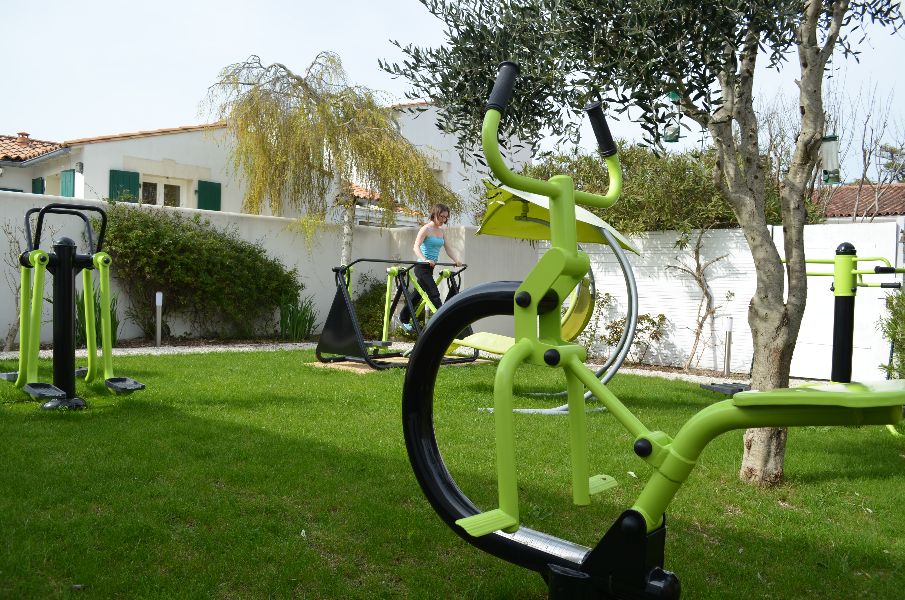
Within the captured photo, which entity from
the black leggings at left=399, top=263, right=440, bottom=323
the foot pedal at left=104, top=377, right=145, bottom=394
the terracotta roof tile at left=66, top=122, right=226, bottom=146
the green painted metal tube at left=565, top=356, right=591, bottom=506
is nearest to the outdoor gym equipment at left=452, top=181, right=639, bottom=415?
the green painted metal tube at left=565, top=356, right=591, bottom=506

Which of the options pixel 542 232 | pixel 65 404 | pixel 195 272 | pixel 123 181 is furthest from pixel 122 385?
pixel 123 181

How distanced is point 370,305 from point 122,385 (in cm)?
715

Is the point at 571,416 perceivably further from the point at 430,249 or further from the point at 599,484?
the point at 430,249

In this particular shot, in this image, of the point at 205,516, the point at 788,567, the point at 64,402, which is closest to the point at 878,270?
the point at 788,567

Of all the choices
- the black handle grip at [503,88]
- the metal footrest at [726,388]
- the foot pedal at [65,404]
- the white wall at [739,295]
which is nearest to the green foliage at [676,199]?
the white wall at [739,295]

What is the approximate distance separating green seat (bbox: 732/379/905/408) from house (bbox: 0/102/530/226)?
11609mm

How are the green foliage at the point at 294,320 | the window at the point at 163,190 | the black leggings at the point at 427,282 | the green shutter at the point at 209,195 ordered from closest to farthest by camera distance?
the black leggings at the point at 427,282, the green foliage at the point at 294,320, the window at the point at 163,190, the green shutter at the point at 209,195

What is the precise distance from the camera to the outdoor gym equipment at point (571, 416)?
1.75m

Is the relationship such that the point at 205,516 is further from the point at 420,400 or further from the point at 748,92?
the point at 748,92

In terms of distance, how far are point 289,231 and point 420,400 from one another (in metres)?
10.3

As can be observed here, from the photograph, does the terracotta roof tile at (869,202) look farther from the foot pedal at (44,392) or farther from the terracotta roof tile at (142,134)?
the foot pedal at (44,392)

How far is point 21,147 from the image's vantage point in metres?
18.1

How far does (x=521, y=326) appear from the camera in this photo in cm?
210

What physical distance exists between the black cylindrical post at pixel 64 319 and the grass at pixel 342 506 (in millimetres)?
267
